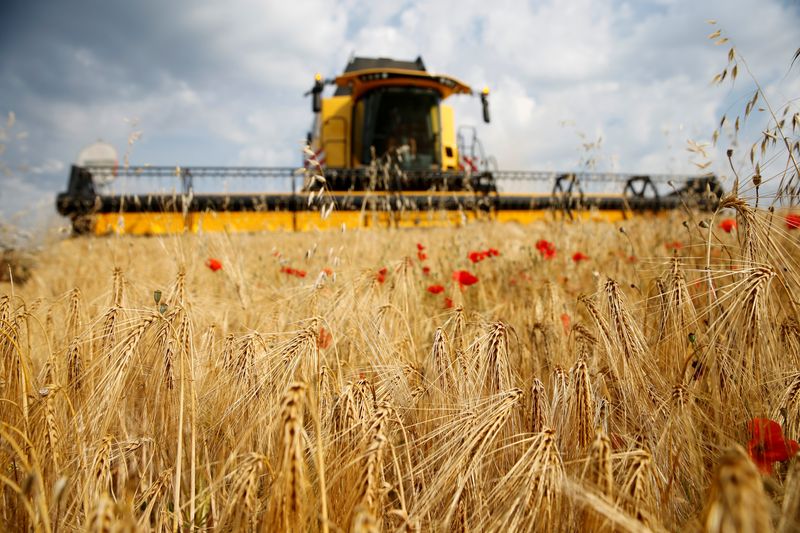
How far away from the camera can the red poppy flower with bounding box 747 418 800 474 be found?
790 millimetres

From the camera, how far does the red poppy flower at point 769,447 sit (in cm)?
79

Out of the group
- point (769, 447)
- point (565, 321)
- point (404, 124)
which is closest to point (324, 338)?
point (565, 321)

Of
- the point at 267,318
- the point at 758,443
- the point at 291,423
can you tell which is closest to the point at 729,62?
the point at 758,443

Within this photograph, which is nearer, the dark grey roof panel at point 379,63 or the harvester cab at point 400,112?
the harvester cab at point 400,112

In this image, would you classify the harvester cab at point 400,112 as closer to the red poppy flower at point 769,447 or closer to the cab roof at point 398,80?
the cab roof at point 398,80

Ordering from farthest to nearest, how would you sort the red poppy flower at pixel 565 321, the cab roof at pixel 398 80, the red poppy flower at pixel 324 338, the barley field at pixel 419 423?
the cab roof at pixel 398 80
the red poppy flower at pixel 565 321
the red poppy flower at pixel 324 338
the barley field at pixel 419 423

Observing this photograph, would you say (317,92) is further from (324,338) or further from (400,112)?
(324,338)

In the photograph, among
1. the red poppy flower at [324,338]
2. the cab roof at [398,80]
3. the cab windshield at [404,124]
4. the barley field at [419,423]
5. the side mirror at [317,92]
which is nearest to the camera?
the barley field at [419,423]

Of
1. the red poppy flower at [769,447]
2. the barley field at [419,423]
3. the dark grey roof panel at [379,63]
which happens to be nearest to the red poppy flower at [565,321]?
the barley field at [419,423]

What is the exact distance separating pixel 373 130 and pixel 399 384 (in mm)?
9121

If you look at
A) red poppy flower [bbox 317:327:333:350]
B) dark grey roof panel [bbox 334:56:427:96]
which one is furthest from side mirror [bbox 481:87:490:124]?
red poppy flower [bbox 317:327:333:350]

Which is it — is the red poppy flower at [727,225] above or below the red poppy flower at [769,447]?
above

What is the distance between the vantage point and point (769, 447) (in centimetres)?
82

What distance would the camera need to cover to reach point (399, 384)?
1123 millimetres
